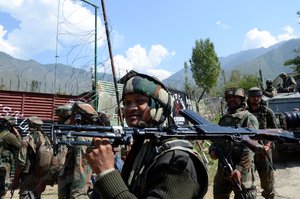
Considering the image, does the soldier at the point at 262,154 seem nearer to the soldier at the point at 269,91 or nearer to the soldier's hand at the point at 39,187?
the soldier's hand at the point at 39,187

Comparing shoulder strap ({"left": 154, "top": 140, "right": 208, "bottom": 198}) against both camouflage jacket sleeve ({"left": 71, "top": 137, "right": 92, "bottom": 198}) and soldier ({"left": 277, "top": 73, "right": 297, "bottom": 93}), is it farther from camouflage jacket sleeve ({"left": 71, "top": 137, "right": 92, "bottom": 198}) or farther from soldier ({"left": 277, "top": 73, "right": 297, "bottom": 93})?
soldier ({"left": 277, "top": 73, "right": 297, "bottom": 93})

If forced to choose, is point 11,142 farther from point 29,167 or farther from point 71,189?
point 71,189

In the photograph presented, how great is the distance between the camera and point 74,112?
4125mm

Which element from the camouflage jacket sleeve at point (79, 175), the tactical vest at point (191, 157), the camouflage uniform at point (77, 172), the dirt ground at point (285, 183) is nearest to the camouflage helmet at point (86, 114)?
the camouflage uniform at point (77, 172)

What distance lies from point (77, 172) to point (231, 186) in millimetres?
1988

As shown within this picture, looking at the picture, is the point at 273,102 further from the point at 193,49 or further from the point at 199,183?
the point at 193,49

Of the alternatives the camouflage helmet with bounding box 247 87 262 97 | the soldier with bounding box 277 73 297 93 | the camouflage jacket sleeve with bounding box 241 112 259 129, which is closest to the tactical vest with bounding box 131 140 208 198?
the camouflage jacket sleeve with bounding box 241 112 259 129

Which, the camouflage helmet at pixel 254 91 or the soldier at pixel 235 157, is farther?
the camouflage helmet at pixel 254 91

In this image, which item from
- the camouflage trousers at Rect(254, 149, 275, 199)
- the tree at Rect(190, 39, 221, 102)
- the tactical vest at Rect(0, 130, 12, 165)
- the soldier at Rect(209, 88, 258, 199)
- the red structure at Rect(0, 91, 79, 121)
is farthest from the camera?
the tree at Rect(190, 39, 221, 102)

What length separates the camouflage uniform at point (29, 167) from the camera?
5.44 metres

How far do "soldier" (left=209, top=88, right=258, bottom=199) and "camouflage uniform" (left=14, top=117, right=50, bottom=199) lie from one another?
2770mm

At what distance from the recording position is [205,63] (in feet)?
165

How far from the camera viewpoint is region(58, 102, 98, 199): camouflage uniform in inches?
156

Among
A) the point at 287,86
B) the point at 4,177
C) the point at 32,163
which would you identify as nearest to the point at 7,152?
the point at 4,177
